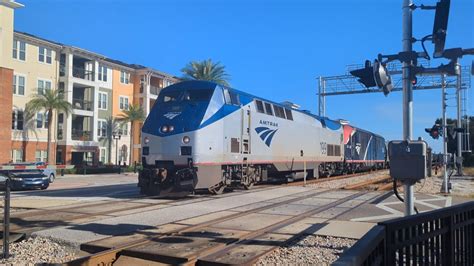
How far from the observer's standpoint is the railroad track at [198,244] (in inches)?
288

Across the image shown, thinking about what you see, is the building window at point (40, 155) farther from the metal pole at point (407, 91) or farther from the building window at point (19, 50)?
the metal pole at point (407, 91)

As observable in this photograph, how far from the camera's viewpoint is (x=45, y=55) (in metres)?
48.2

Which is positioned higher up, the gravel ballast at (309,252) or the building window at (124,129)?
the building window at (124,129)

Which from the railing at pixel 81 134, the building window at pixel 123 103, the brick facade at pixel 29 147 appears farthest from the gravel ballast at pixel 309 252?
the building window at pixel 123 103

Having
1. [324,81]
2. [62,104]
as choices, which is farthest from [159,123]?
[62,104]

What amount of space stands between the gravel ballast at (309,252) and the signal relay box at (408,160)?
175 centimetres

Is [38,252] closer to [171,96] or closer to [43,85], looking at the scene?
[171,96]

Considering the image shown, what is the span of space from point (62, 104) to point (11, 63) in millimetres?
6471

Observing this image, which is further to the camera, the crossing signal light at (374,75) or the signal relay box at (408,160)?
the crossing signal light at (374,75)

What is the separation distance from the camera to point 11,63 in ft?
139

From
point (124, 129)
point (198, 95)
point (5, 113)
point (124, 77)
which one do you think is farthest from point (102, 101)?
point (198, 95)

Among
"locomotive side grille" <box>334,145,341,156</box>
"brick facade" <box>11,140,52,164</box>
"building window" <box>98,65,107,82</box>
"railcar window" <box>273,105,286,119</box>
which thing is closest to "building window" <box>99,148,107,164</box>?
"building window" <box>98,65,107,82</box>

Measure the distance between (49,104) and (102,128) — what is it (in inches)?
451

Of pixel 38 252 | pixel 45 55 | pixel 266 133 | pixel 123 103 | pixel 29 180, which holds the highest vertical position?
pixel 45 55
